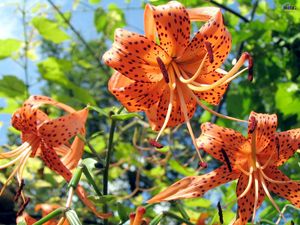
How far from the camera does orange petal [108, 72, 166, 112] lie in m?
1.25

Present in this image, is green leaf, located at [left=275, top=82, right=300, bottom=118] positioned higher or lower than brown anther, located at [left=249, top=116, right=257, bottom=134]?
lower

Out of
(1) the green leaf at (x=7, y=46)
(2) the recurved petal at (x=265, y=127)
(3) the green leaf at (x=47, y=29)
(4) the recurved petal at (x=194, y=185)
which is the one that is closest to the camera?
(4) the recurved petal at (x=194, y=185)

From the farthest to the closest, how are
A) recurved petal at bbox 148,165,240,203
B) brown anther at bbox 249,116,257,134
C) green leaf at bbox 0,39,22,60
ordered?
green leaf at bbox 0,39,22,60
brown anther at bbox 249,116,257,134
recurved petal at bbox 148,165,240,203

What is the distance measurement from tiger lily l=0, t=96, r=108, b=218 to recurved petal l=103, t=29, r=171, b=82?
122 millimetres

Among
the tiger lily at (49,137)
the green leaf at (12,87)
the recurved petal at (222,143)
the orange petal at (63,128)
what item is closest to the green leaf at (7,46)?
the green leaf at (12,87)

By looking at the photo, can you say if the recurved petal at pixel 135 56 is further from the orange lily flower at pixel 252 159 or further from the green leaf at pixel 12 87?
the green leaf at pixel 12 87

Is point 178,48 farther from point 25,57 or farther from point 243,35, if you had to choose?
point 25,57

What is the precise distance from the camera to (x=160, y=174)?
3057 mm

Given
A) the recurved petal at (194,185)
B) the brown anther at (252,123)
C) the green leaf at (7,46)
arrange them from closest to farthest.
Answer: the recurved petal at (194,185), the brown anther at (252,123), the green leaf at (7,46)

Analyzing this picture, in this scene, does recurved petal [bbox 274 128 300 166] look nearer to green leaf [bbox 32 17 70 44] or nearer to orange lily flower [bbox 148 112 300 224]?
orange lily flower [bbox 148 112 300 224]

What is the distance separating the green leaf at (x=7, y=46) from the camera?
2.14 meters

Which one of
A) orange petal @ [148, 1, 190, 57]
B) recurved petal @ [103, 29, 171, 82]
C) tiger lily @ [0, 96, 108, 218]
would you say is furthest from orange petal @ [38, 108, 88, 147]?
orange petal @ [148, 1, 190, 57]

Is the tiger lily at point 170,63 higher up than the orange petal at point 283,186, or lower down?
higher up

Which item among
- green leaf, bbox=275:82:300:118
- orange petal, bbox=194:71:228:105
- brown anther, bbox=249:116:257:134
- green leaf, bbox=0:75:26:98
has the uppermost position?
orange petal, bbox=194:71:228:105
